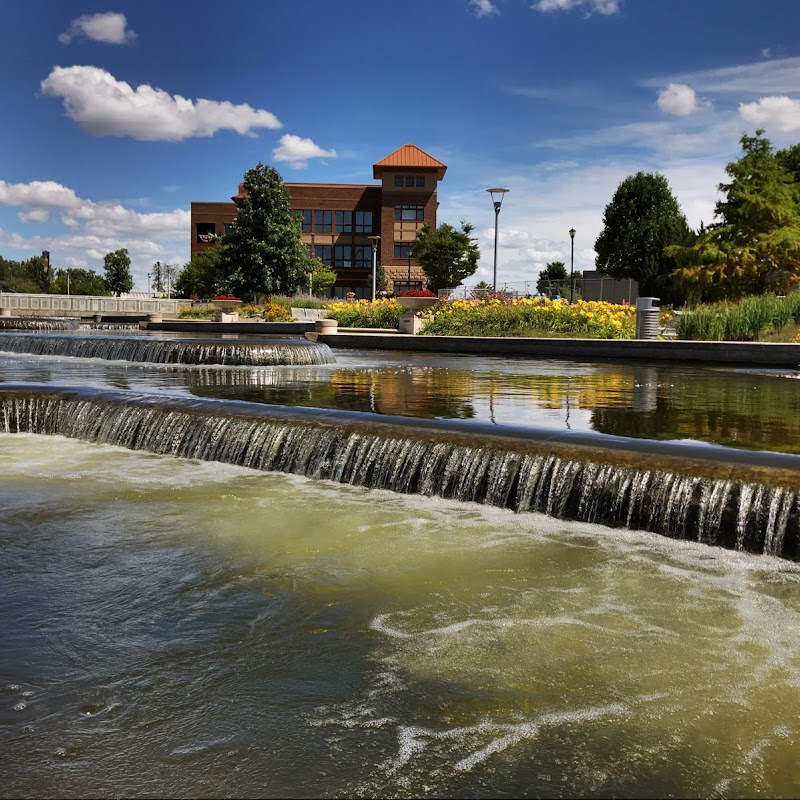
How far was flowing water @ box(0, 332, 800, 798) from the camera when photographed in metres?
3.11

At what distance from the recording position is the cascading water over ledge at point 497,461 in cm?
591

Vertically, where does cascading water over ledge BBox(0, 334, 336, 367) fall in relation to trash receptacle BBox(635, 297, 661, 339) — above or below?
below

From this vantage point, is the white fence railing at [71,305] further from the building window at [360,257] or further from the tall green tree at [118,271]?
the tall green tree at [118,271]

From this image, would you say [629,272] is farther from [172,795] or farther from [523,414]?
[172,795]

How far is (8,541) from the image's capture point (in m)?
5.97

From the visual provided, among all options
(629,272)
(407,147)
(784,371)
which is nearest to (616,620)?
(784,371)

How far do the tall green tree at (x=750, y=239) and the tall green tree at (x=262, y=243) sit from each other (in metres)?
24.1

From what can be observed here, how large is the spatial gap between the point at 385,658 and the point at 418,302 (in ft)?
90.0

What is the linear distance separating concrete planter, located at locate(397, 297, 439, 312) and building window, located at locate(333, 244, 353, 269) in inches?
2036

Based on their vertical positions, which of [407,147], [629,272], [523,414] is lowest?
[523,414]

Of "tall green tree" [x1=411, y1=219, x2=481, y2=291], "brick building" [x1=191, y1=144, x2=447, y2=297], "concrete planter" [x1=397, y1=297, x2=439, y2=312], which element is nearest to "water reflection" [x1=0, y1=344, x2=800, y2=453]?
"concrete planter" [x1=397, y1=297, x2=439, y2=312]

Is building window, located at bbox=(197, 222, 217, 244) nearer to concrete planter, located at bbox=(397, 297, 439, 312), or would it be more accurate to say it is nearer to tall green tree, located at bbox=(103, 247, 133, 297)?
tall green tree, located at bbox=(103, 247, 133, 297)

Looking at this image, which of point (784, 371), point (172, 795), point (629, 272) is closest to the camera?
point (172, 795)

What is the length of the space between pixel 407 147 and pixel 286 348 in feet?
214
